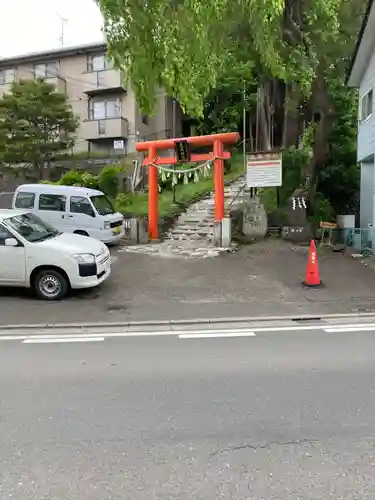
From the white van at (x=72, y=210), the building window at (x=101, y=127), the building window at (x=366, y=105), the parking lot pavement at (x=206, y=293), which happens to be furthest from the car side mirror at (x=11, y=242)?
the building window at (x=101, y=127)

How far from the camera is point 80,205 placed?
51.0ft

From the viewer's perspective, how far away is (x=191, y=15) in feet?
30.3

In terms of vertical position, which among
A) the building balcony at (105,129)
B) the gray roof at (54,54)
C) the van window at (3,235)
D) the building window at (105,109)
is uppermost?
the gray roof at (54,54)

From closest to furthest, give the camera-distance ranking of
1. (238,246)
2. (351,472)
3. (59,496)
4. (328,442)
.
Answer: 1. (59,496)
2. (351,472)
3. (328,442)
4. (238,246)

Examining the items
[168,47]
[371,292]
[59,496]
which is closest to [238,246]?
[371,292]

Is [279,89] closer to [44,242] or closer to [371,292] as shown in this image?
[371,292]

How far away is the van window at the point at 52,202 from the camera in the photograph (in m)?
15.6

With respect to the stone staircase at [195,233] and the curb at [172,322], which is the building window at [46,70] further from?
the curb at [172,322]

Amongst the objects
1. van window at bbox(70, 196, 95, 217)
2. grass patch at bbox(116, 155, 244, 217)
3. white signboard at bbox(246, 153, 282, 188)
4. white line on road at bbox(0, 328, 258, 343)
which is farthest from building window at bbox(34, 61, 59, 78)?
white line on road at bbox(0, 328, 258, 343)

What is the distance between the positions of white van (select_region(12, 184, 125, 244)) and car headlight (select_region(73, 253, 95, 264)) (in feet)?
20.8

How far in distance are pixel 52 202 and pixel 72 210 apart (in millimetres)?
824

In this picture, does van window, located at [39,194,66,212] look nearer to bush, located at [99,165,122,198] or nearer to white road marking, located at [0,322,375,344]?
bush, located at [99,165,122,198]

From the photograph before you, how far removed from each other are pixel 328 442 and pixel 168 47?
836cm

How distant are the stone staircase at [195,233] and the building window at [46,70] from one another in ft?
50.9
